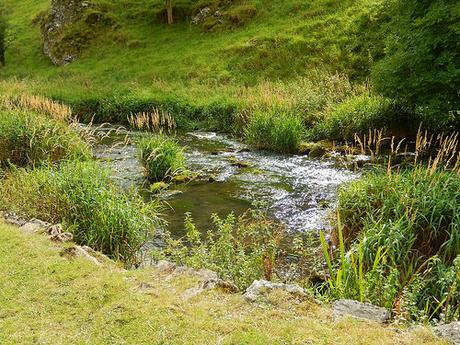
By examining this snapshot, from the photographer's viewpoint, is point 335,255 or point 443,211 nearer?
point 443,211

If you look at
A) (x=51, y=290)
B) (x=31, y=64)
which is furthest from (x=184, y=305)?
(x=31, y=64)

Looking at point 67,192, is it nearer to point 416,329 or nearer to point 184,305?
point 184,305

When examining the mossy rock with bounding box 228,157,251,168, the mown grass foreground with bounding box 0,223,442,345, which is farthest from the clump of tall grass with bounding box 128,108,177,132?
the mown grass foreground with bounding box 0,223,442,345

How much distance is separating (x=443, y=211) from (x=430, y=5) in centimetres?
996

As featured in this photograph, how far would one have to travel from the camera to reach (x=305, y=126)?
19453 millimetres

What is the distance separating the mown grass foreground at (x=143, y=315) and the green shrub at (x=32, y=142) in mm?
7731

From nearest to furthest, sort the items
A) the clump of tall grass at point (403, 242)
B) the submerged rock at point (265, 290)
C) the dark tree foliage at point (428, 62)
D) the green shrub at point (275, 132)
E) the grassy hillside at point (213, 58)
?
the submerged rock at point (265, 290)
the clump of tall grass at point (403, 242)
the dark tree foliage at point (428, 62)
the green shrub at point (275, 132)
the grassy hillside at point (213, 58)

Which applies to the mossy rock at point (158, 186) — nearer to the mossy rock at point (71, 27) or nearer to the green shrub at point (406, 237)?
the green shrub at point (406, 237)

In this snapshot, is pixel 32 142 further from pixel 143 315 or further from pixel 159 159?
pixel 143 315

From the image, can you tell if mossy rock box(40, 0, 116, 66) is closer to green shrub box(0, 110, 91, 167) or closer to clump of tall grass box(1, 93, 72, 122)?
clump of tall grass box(1, 93, 72, 122)

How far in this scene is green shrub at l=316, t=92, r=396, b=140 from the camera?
17156 millimetres

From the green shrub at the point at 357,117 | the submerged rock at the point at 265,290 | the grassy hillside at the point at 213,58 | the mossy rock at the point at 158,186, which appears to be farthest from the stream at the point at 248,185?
the grassy hillside at the point at 213,58

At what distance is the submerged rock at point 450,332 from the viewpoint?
4.39 metres

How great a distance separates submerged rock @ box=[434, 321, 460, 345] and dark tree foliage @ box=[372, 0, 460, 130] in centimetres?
1080
